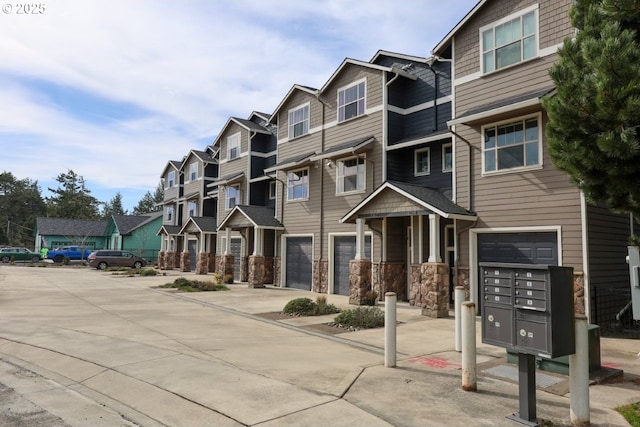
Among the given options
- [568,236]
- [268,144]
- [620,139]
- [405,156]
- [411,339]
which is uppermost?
[268,144]

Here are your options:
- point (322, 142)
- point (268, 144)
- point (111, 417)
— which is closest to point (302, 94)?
point (322, 142)

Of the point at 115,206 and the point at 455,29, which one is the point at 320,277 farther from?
the point at 115,206

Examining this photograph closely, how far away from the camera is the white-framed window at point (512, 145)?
12375 millimetres

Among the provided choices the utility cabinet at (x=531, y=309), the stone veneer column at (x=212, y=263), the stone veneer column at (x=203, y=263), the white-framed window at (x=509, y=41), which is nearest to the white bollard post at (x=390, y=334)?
the utility cabinet at (x=531, y=309)

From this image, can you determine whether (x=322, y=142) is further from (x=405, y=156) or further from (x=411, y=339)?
(x=411, y=339)

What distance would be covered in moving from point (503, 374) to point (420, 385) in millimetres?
1492

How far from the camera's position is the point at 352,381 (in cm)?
626

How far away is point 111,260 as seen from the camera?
122 feet

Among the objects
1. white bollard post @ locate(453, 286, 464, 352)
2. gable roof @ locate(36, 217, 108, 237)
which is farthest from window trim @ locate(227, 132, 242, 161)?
gable roof @ locate(36, 217, 108, 237)

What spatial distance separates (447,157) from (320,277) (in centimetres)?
785

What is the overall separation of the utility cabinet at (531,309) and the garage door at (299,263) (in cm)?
1595

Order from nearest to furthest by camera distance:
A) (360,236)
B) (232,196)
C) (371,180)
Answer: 1. (360,236)
2. (371,180)
3. (232,196)

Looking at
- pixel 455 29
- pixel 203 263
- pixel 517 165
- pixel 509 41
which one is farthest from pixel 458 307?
pixel 203 263

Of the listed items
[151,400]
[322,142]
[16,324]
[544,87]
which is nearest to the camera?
[151,400]
